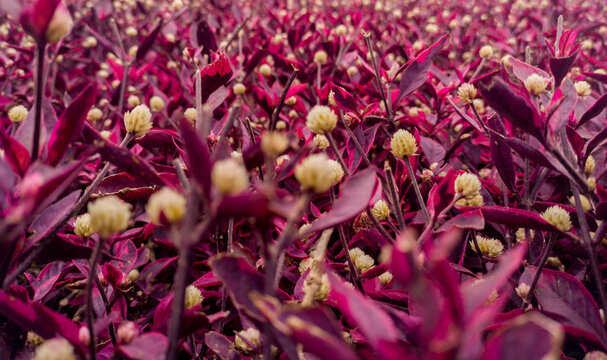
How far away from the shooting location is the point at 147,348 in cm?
58

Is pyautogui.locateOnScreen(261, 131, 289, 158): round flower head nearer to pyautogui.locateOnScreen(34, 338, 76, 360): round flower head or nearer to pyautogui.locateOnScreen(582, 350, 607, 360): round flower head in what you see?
pyautogui.locateOnScreen(34, 338, 76, 360): round flower head

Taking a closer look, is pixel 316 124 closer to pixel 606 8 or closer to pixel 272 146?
pixel 272 146

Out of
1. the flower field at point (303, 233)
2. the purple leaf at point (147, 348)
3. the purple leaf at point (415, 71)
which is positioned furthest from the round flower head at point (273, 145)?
the purple leaf at point (415, 71)

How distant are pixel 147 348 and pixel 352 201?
342 mm

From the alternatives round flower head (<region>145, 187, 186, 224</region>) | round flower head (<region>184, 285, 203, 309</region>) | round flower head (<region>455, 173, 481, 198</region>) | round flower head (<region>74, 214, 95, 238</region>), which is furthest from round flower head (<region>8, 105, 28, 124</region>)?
round flower head (<region>455, 173, 481, 198</region>)

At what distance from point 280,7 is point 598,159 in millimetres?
3294

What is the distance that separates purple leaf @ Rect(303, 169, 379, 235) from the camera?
0.57 m

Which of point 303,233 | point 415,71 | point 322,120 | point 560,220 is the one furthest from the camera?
point 415,71

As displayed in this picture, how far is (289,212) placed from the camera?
0.47 metres

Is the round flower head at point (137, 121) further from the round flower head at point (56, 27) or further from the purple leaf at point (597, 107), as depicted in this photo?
the purple leaf at point (597, 107)

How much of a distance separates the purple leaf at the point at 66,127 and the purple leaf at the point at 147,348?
12.7 inches

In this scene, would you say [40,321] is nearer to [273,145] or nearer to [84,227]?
[84,227]

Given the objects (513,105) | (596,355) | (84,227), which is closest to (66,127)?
(84,227)

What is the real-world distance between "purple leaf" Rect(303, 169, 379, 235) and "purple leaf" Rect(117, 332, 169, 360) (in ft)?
0.80
